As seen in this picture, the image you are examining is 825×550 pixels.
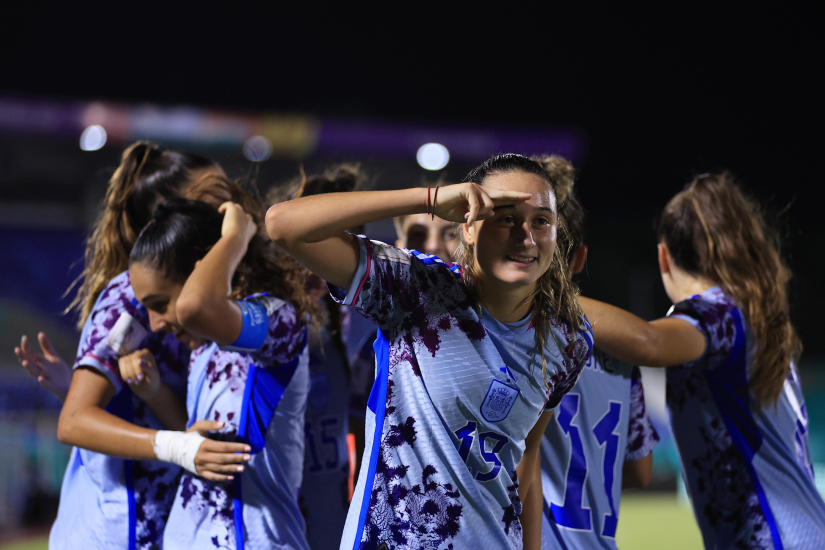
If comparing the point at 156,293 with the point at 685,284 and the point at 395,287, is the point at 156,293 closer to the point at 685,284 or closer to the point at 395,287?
the point at 395,287

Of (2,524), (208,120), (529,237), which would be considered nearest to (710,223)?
(529,237)

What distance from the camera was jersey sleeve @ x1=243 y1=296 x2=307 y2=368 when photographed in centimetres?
184

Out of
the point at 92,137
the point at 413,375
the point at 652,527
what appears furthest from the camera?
the point at 92,137

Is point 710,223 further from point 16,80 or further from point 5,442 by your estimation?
point 16,80

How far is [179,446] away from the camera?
183cm

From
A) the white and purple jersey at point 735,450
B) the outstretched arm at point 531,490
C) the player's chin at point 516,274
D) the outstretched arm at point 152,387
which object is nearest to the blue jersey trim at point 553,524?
the outstretched arm at point 531,490

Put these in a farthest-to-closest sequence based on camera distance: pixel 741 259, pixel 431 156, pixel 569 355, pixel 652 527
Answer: pixel 431 156 < pixel 652 527 < pixel 741 259 < pixel 569 355

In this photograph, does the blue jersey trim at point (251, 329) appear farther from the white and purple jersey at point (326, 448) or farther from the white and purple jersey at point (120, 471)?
the white and purple jersey at point (326, 448)

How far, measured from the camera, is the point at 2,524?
7.08m

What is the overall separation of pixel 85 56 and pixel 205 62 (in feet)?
8.47

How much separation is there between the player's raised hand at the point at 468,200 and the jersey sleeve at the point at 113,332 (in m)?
1.13

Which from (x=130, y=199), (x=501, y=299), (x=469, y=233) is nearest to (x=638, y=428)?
(x=501, y=299)

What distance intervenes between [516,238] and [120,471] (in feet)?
4.50

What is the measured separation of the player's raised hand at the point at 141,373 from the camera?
1.97 m
